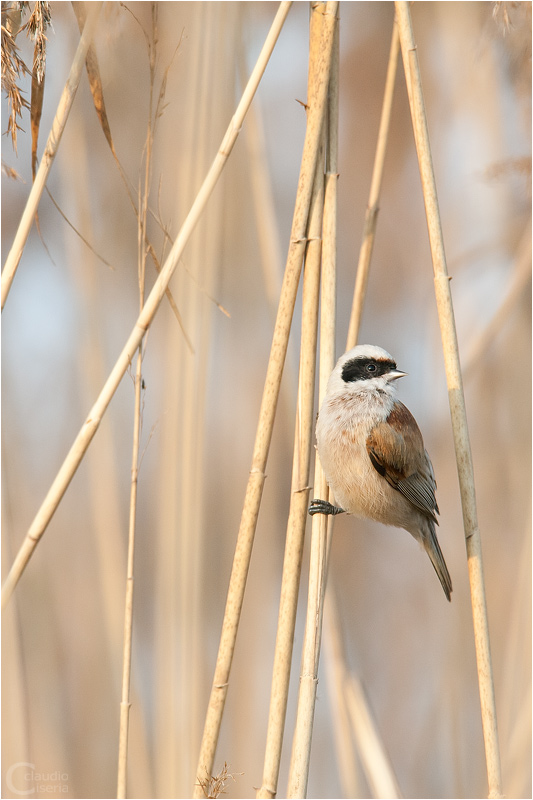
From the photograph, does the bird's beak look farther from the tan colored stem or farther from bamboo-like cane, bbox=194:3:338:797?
the tan colored stem

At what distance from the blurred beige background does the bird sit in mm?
329

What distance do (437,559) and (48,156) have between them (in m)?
1.73

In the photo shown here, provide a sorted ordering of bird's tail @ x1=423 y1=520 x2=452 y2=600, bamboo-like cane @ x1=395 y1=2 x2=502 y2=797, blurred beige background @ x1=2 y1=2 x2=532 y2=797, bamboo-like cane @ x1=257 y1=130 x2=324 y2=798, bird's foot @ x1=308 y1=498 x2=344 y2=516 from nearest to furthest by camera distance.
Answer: bamboo-like cane @ x1=257 y1=130 x2=324 y2=798
bamboo-like cane @ x1=395 y1=2 x2=502 y2=797
bird's foot @ x1=308 y1=498 x2=344 y2=516
bird's tail @ x1=423 y1=520 x2=452 y2=600
blurred beige background @ x1=2 y1=2 x2=532 y2=797

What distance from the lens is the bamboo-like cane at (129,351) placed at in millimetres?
1616

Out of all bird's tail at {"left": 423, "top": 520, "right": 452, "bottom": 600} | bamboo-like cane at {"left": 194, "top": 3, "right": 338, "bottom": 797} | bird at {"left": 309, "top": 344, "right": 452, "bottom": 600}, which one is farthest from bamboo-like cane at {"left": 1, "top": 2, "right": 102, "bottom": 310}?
bird's tail at {"left": 423, "top": 520, "right": 452, "bottom": 600}

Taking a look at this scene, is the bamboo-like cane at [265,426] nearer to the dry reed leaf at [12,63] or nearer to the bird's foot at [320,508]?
the bird's foot at [320,508]

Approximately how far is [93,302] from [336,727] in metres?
1.81

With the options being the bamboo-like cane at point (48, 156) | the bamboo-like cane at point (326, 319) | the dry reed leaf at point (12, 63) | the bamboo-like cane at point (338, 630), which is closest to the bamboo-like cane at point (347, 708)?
the bamboo-like cane at point (338, 630)

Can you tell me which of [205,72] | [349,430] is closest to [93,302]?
[205,72]

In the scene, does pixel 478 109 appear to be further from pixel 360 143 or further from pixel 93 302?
pixel 93 302

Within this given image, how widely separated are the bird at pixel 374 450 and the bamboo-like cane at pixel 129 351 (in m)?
0.71

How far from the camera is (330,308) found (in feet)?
5.96

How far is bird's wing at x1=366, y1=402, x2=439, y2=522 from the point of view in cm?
225

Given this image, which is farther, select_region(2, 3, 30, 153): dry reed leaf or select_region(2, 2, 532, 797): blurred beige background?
select_region(2, 2, 532, 797): blurred beige background
